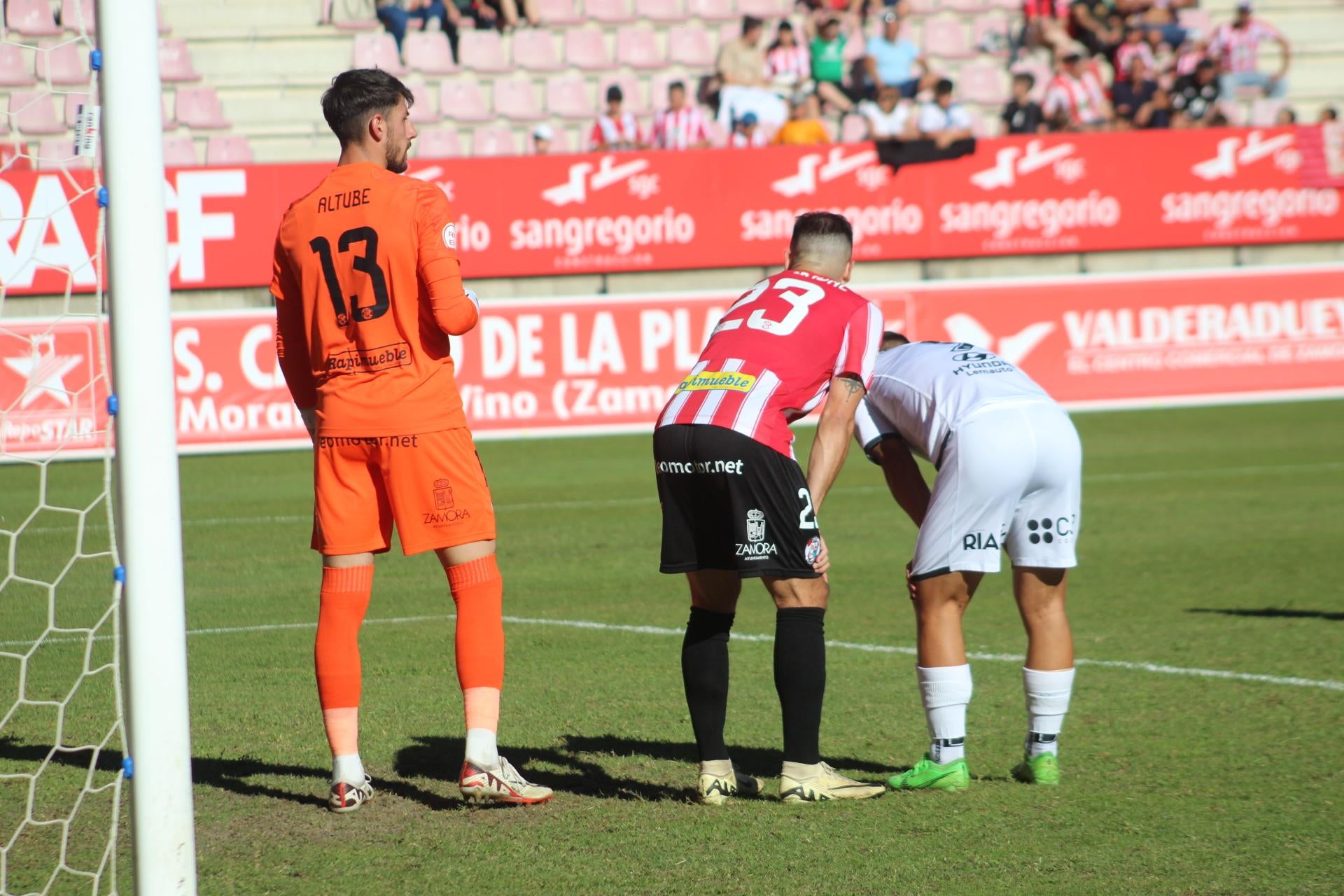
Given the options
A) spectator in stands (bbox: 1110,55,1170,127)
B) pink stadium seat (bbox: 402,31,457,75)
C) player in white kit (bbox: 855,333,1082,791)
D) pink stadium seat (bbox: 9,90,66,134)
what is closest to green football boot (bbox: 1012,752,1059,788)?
player in white kit (bbox: 855,333,1082,791)

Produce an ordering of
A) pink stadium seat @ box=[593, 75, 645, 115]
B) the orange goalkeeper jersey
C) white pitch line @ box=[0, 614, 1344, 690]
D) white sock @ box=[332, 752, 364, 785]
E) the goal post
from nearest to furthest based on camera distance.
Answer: the goal post, the orange goalkeeper jersey, white sock @ box=[332, 752, 364, 785], white pitch line @ box=[0, 614, 1344, 690], pink stadium seat @ box=[593, 75, 645, 115]

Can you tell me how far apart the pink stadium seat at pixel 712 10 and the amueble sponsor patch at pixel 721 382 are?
18.9 m

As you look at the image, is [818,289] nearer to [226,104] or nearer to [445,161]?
[445,161]

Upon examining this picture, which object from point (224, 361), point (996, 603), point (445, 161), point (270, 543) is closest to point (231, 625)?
point (270, 543)

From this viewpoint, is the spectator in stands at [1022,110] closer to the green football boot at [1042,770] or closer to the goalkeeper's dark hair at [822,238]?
the goalkeeper's dark hair at [822,238]

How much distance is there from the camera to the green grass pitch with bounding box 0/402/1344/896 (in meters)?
4.17

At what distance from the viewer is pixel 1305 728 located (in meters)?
5.68

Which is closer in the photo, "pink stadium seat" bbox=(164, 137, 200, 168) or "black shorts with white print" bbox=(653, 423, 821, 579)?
"black shorts with white print" bbox=(653, 423, 821, 579)

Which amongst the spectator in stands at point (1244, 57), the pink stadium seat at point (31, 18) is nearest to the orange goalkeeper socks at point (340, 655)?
the pink stadium seat at point (31, 18)

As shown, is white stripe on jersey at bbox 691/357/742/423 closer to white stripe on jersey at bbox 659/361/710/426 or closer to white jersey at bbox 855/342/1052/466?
white stripe on jersey at bbox 659/361/710/426

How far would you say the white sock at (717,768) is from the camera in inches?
188

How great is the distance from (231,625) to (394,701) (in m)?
1.95

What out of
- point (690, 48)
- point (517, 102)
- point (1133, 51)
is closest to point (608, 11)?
point (690, 48)

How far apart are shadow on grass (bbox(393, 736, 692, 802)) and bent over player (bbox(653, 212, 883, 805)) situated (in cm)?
27
